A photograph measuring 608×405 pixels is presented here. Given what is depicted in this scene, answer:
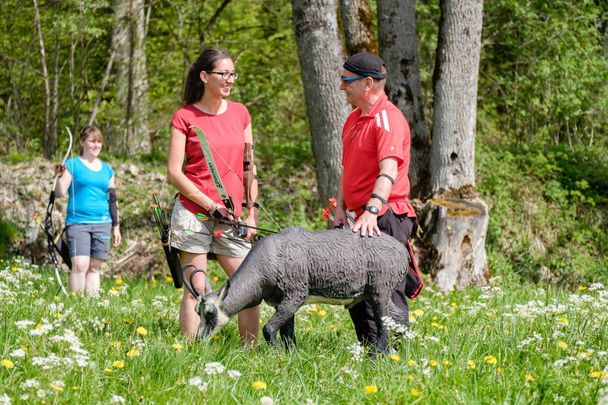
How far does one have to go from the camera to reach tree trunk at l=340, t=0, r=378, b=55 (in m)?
9.16

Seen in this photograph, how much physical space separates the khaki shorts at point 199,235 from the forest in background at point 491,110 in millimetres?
5780

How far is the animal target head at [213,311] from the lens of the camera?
14.0 ft

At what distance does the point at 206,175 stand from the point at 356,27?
4841 millimetres

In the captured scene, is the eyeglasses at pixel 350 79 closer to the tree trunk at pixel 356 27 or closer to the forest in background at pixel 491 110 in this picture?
the tree trunk at pixel 356 27

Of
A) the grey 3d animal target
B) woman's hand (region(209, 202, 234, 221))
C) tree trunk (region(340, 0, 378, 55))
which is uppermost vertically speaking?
tree trunk (region(340, 0, 378, 55))

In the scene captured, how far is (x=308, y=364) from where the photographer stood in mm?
4254

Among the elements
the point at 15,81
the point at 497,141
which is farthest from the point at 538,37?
the point at 15,81

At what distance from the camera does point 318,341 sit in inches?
201

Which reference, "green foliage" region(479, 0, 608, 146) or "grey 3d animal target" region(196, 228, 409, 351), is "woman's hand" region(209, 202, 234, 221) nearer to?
"grey 3d animal target" region(196, 228, 409, 351)

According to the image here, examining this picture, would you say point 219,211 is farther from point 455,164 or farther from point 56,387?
point 455,164

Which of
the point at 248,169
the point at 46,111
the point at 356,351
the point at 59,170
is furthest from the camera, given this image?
the point at 46,111

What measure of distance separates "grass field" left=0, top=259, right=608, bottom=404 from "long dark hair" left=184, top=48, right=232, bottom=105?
5.10ft

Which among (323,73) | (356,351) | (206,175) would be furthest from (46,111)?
(356,351)

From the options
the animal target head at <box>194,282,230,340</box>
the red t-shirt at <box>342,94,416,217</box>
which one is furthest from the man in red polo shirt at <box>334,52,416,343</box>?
the animal target head at <box>194,282,230,340</box>
